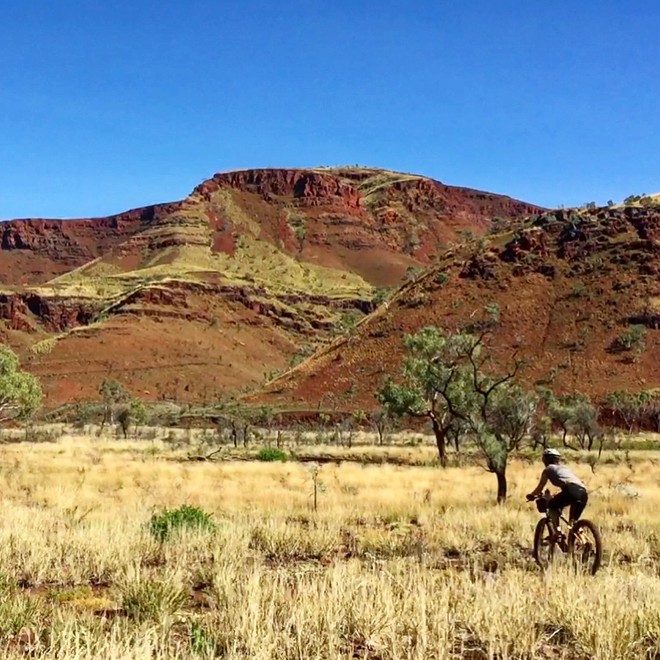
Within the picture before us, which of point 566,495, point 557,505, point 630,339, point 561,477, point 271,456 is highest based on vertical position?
point 630,339

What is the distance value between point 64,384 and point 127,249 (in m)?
92.3

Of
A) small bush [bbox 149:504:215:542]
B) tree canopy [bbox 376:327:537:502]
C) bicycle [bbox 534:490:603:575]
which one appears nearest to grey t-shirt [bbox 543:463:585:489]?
bicycle [bbox 534:490:603:575]

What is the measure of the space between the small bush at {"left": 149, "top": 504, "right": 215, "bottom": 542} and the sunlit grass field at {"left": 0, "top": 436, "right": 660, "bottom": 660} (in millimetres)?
234

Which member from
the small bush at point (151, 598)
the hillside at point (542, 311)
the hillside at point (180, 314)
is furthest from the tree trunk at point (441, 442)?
the hillside at point (180, 314)

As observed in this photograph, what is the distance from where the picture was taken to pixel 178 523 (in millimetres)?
11586

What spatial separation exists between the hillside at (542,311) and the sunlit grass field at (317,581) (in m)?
58.2

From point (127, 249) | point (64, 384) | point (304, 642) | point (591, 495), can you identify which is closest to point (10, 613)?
point (304, 642)

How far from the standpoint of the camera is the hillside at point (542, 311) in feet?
245

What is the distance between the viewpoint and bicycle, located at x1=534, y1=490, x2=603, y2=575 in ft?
30.5

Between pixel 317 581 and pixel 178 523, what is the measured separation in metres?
4.60

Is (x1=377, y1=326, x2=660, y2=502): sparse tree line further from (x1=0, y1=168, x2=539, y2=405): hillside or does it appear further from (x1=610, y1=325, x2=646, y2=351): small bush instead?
(x1=0, y1=168, x2=539, y2=405): hillside

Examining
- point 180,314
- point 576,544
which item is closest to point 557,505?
point 576,544

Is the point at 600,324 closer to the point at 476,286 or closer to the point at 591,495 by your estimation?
the point at 476,286

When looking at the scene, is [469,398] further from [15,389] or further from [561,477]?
[15,389]
